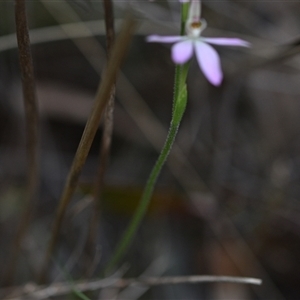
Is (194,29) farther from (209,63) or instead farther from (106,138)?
(106,138)

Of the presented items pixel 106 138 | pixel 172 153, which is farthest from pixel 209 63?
pixel 172 153

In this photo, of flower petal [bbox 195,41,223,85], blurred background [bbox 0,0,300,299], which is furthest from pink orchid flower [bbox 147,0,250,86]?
blurred background [bbox 0,0,300,299]

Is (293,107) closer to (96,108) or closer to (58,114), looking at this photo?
(58,114)

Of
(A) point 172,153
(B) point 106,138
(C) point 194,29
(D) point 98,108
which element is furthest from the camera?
(A) point 172,153

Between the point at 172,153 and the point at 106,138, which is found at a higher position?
the point at 172,153

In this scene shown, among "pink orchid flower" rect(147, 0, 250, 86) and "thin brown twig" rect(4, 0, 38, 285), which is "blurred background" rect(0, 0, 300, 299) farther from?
"pink orchid flower" rect(147, 0, 250, 86)

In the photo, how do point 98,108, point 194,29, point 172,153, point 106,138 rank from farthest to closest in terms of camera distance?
point 172,153
point 106,138
point 194,29
point 98,108

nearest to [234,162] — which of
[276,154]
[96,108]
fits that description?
[276,154]

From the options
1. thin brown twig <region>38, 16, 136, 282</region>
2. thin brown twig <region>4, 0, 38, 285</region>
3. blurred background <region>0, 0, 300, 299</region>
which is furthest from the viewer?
blurred background <region>0, 0, 300, 299</region>
